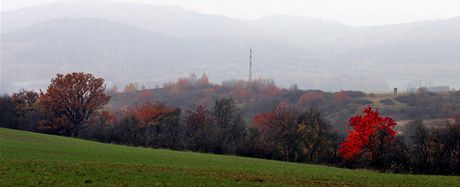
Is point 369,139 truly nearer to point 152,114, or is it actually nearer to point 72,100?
point 152,114

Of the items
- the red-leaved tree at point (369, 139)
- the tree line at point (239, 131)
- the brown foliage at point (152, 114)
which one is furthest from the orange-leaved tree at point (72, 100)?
the red-leaved tree at point (369, 139)

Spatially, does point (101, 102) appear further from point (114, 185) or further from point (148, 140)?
point (114, 185)

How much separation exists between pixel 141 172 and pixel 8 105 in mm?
87232

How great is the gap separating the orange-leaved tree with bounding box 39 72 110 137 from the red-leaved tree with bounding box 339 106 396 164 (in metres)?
51.6

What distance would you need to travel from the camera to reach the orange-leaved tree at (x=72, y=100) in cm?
10750

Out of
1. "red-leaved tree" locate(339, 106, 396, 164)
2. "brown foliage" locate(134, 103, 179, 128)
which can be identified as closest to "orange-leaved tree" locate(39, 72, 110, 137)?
"brown foliage" locate(134, 103, 179, 128)

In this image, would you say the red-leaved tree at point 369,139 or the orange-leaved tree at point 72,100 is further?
the orange-leaved tree at point 72,100

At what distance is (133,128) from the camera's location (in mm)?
105125

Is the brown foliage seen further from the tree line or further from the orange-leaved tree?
the orange-leaved tree

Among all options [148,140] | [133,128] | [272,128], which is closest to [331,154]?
[272,128]

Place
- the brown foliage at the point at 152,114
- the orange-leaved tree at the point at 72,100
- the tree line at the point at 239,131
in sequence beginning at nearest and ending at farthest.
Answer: the tree line at the point at 239,131
the orange-leaved tree at the point at 72,100
the brown foliage at the point at 152,114

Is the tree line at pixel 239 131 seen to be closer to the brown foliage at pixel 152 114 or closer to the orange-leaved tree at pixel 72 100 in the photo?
the brown foliage at pixel 152 114

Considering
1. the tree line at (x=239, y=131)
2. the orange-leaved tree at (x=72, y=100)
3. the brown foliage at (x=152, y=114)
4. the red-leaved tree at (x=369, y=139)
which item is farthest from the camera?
the brown foliage at (x=152, y=114)

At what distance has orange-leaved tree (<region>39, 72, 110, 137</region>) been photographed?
108m
